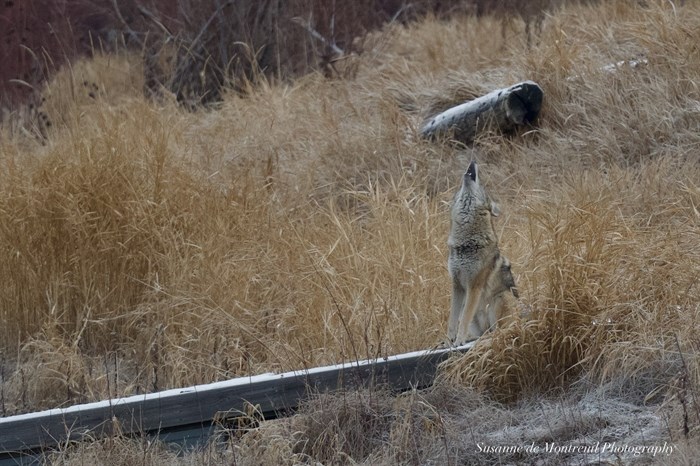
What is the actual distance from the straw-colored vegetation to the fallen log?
0.48 feet

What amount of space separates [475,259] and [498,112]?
166 inches

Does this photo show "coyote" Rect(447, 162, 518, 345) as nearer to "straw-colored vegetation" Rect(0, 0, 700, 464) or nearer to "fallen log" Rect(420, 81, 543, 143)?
"straw-colored vegetation" Rect(0, 0, 700, 464)

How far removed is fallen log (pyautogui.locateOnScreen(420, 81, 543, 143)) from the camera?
906 centimetres

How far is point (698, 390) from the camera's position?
4.48m

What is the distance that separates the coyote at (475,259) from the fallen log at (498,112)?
403 cm

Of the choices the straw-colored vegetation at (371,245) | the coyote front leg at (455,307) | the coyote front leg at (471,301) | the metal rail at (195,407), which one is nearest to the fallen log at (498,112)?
the straw-colored vegetation at (371,245)

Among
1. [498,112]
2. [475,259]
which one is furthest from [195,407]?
[498,112]

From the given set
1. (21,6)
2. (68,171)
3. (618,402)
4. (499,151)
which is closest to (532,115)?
(499,151)

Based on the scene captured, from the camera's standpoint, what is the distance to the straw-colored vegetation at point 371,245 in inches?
192

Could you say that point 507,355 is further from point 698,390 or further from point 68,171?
point 68,171

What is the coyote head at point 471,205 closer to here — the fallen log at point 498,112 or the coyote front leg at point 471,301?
the coyote front leg at point 471,301

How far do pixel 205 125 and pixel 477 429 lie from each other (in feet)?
21.3

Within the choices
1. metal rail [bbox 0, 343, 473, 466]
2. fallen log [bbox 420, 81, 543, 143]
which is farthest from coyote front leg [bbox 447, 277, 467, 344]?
fallen log [bbox 420, 81, 543, 143]

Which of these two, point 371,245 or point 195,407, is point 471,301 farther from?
point 371,245
